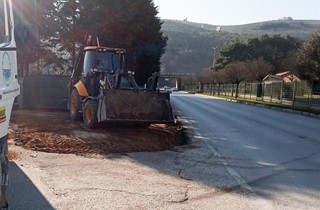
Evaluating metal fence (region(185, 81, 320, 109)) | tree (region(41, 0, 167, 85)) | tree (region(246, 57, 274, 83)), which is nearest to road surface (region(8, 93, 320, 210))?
tree (region(41, 0, 167, 85))

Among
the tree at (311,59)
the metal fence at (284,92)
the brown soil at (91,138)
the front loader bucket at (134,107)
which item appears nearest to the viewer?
the brown soil at (91,138)

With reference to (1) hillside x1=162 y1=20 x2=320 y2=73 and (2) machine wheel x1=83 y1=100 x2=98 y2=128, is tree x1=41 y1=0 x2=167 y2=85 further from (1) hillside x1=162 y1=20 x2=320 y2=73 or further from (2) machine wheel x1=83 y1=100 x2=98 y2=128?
(1) hillside x1=162 y1=20 x2=320 y2=73

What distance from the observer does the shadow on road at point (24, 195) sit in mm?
6250

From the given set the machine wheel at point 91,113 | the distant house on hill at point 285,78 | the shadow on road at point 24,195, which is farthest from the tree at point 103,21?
the distant house on hill at point 285,78

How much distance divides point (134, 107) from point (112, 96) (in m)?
0.75

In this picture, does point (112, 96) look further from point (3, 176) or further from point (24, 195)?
point (3, 176)

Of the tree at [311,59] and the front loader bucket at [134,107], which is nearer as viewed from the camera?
the front loader bucket at [134,107]

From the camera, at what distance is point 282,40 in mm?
99875

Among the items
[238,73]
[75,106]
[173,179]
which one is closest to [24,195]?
[173,179]

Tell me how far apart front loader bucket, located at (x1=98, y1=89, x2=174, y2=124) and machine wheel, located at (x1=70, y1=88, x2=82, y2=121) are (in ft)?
11.3

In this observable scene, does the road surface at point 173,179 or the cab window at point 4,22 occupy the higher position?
the cab window at point 4,22

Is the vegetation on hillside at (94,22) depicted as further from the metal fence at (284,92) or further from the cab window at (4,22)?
the metal fence at (284,92)

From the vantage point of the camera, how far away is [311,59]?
147ft

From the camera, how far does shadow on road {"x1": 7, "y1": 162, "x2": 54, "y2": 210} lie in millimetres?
6250
